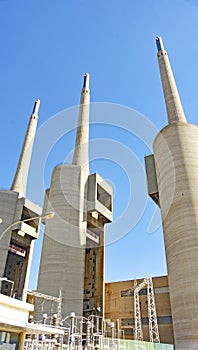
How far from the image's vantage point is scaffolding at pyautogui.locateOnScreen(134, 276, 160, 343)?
4450 cm

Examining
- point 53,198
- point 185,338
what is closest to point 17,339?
point 185,338

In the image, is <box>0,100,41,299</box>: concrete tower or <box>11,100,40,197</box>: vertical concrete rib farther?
<box>11,100,40,197</box>: vertical concrete rib

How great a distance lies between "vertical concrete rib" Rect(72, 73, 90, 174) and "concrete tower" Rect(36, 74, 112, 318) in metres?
0.20

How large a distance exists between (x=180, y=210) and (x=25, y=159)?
35.6 meters

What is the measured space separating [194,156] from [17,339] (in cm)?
3010

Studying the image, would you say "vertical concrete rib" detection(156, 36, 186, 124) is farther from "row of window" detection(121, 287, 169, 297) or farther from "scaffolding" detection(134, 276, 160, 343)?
"row of window" detection(121, 287, 169, 297)

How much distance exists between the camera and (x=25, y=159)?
59.8 m

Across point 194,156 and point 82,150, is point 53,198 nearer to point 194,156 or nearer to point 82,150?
point 82,150

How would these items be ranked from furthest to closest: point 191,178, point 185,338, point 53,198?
point 53,198
point 191,178
point 185,338

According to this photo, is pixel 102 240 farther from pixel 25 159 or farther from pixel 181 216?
pixel 25 159

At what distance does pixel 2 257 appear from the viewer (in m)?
40.9

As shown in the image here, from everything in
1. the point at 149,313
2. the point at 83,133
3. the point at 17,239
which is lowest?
the point at 149,313

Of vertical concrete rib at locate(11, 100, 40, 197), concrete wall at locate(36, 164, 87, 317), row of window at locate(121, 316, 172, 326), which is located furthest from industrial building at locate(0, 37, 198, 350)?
vertical concrete rib at locate(11, 100, 40, 197)

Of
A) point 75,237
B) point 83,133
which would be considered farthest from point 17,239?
point 83,133
